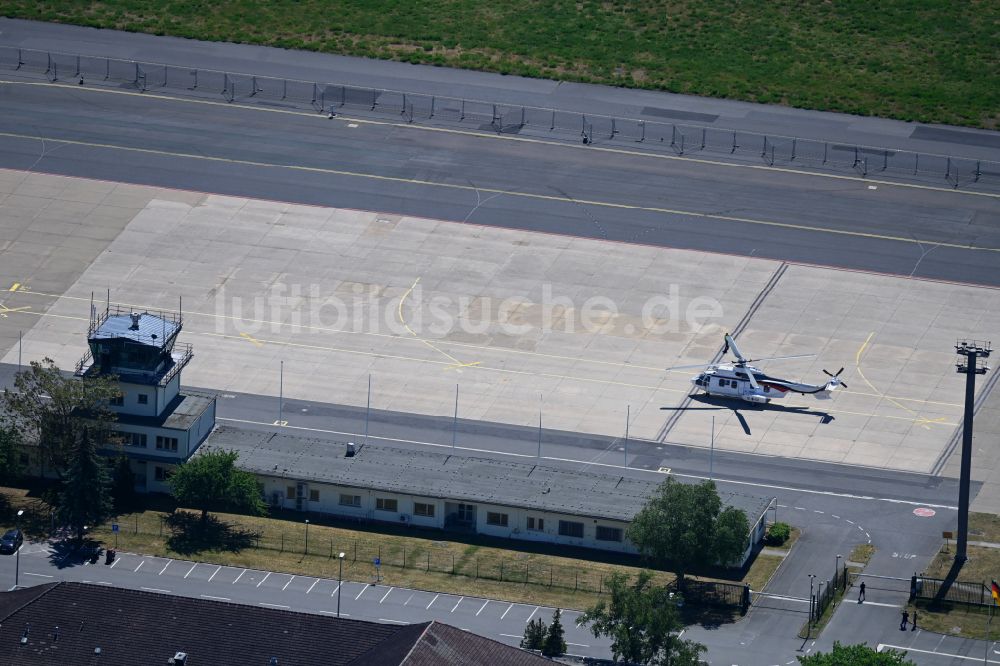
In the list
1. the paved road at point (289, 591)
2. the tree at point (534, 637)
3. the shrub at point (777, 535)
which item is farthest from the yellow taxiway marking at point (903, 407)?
the tree at point (534, 637)

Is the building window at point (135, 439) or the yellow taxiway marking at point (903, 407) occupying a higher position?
the yellow taxiway marking at point (903, 407)

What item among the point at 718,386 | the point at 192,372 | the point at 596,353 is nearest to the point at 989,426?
the point at 718,386

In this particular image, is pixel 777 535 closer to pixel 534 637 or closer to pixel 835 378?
pixel 835 378

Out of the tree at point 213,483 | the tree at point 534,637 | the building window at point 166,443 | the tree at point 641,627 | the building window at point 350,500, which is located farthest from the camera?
the building window at point 166,443

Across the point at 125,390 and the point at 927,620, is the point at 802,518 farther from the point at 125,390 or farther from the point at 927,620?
the point at 125,390

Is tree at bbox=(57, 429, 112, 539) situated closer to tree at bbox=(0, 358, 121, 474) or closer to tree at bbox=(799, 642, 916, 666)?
Answer: tree at bbox=(0, 358, 121, 474)

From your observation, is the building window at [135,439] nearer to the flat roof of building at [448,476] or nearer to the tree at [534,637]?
the flat roof of building at [448,476]

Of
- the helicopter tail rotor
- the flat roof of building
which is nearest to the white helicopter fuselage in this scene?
the helicopter tail rotor
